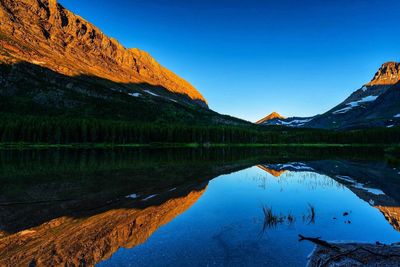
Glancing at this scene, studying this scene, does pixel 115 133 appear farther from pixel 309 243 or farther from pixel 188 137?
pixel 309 243

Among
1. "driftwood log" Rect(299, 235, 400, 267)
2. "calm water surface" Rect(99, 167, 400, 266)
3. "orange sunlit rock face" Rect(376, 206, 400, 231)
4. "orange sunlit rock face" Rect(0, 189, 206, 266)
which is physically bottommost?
"orange sunlit rock face" Rect(376, 206, 400, 231)

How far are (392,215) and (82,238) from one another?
19.3m

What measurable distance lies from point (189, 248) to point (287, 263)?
4182mm

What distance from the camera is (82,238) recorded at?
13672 millimetres

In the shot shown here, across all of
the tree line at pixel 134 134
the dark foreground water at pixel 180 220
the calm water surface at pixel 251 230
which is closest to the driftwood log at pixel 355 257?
the calm water surface at pixel 251 230

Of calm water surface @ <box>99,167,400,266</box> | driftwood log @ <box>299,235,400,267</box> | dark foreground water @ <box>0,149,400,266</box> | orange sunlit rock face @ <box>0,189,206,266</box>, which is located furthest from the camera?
dark foreground water @ <box>0,149,400,266</box>

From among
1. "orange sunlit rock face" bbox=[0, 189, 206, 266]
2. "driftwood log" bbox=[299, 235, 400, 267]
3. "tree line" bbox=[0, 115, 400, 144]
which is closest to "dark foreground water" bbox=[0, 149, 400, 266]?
Result: "orange sunlit rock face" bbox=[0, 189, 206, 266]

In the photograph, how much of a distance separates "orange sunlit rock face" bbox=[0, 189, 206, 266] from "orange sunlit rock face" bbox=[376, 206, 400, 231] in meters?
13.2

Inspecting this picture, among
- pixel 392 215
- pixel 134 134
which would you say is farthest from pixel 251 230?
pixel 134 134

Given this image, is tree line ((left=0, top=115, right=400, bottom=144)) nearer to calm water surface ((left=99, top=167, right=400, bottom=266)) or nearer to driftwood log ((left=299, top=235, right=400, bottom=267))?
calm water surface ((left=99, top=167, right=400, bottom=266))

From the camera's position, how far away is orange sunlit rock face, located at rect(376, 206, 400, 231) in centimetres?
1752

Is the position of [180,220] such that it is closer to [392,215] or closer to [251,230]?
[251,230]

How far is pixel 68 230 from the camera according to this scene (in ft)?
48.3

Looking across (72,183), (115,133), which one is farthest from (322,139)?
(72,183)
